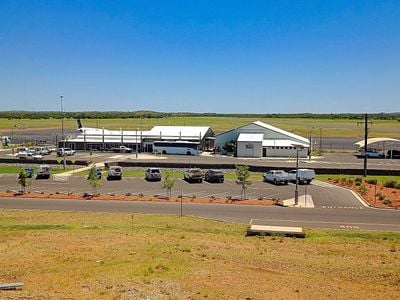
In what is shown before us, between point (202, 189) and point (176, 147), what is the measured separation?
36.3 metres

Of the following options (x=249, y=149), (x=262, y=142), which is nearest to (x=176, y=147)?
(x=249, y=149)

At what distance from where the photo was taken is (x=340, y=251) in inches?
858

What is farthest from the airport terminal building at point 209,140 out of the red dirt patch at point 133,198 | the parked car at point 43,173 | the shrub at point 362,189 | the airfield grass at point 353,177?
the red dirt patch at point 133,198

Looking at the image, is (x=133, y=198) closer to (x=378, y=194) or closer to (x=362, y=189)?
(x=362, y=189)

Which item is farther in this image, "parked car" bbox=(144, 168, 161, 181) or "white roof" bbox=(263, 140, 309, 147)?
"white roof" bbox=(263, 140, 309, 147)

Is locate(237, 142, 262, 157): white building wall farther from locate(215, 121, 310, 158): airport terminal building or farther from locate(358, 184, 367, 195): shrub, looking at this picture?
locate(358, 184, 367, 195): shrub

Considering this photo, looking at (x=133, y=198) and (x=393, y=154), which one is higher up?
(x=393, y=154)

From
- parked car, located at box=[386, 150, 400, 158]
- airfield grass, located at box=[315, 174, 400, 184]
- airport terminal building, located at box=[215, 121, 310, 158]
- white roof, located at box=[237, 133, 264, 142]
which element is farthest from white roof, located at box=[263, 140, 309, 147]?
airfield grass, located at box=[315, 174, 400, 184]

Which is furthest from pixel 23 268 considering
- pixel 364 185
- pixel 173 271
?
pixel 364 185

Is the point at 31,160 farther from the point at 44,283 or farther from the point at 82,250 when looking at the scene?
the point at 44,283

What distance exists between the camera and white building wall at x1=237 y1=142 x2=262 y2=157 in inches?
2908

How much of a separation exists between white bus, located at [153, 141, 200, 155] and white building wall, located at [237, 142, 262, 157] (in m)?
7.81

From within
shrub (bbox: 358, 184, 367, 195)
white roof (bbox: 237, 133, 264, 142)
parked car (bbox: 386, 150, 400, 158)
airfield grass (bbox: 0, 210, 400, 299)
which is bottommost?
airfield grass (bbox: 0, 210, 400, 299)

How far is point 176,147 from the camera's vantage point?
7894cm
